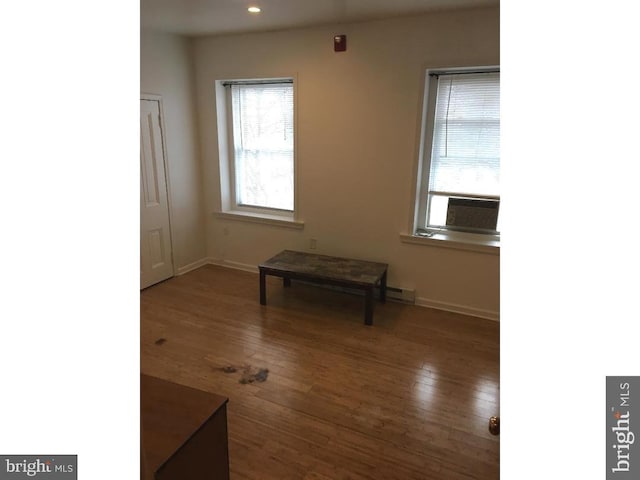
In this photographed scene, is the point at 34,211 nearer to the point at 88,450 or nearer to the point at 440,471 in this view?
the point at 88,450

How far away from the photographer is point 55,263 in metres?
0.58

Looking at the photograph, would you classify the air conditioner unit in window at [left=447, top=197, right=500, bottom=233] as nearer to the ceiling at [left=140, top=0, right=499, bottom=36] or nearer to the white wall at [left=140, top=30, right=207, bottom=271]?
the ceiling at [left=140, top=0, right=499, bottom=36]

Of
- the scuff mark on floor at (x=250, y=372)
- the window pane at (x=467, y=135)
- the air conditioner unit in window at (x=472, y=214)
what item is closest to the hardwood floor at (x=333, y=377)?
the scuff mark on floor at (x=250, y=372)

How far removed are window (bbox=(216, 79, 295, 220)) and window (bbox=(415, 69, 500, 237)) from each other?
57.2 inches

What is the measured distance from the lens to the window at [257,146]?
14.5 ft

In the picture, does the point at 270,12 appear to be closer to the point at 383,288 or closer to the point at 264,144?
the point at 264,144

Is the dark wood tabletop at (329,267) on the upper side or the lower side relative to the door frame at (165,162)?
lower

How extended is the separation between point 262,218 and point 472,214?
225 centimetres

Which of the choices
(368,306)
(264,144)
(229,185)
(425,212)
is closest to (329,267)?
(368,306)

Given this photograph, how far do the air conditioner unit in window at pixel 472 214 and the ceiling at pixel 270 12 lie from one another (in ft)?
5.20

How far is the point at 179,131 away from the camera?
4.48 meters

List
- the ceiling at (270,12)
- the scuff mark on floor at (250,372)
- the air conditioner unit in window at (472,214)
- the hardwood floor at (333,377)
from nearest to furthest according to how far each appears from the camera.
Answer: the hardwood floor at (333,377) < the scuff mark on floor at (250,372) < the ceiling at (270,12) < the air conditioner unit in window at (472,214)

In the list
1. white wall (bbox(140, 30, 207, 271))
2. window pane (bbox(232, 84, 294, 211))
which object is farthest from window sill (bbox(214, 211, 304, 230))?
white wall (bbox(140, 30, 207, 271))

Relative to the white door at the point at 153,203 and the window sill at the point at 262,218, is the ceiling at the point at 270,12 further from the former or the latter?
the window sill at the point at 262,218
